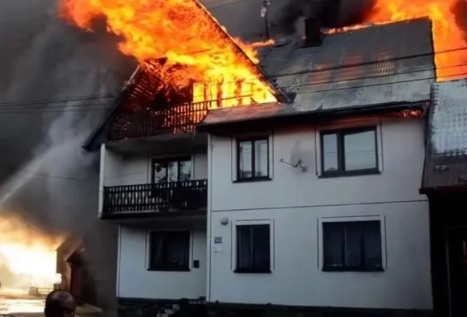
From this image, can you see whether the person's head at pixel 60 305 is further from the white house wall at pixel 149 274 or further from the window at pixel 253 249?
the white house wall at pixel 149 274

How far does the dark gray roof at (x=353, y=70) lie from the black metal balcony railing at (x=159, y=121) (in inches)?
44.3

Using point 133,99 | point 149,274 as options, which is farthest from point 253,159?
point 133,99

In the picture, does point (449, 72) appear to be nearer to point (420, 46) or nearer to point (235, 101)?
point (420, 46)

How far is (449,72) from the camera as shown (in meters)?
20.8

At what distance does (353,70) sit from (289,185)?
4315mm

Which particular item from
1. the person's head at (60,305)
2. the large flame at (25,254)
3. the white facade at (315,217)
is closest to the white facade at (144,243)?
the white facade at (315,217)

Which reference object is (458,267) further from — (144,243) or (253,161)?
(144,243)

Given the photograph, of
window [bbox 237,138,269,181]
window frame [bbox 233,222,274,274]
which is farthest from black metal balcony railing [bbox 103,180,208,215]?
window frame [bbox 233,222,274,274]

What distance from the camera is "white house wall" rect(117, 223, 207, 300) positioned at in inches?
797

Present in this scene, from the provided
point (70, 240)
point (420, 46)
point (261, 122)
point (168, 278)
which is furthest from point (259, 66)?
point (70, 240)

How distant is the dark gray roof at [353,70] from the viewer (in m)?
17.8

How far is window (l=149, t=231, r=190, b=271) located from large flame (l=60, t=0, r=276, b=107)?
4.62 meters

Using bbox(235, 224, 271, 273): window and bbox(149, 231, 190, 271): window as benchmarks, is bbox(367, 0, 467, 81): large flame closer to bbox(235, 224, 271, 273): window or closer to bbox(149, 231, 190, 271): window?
bbox(235, 224, 271, 273): window

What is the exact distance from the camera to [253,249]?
18.3 meters
